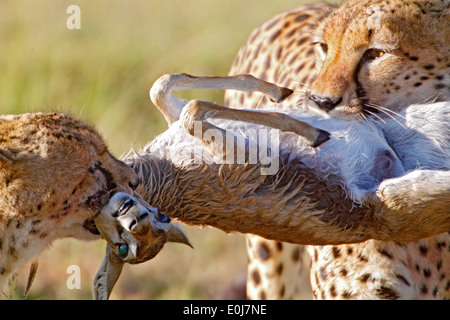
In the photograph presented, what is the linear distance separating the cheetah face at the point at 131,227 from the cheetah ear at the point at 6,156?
22 centimetres

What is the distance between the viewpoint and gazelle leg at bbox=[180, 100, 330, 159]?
6.20 ft

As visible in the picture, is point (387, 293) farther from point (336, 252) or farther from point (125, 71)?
point (125, 71)

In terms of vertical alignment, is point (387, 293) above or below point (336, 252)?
below

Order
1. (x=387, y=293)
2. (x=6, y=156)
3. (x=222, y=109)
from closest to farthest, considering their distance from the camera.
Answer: (x=6, y=156) → (x=222, y=109) → (x=387, y=293)

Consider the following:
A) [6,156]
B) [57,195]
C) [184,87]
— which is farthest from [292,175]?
[6,156]

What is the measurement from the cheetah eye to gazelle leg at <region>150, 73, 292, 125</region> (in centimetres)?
24

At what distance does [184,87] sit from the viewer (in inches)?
85.8

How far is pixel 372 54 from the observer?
2.27 m

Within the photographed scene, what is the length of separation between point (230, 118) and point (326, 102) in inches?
13.4

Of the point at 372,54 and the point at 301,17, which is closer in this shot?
the point at 372,54

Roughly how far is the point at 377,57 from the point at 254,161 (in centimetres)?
54

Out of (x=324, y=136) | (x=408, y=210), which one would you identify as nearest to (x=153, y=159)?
(x=324, y=136)

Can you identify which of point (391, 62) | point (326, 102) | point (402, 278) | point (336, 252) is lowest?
A: point (402, 278)

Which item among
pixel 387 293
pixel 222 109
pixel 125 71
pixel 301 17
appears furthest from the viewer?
pixel 125 71
